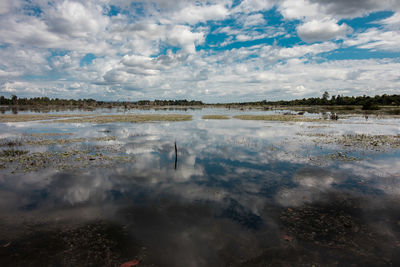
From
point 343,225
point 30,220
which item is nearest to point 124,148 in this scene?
point 30,220

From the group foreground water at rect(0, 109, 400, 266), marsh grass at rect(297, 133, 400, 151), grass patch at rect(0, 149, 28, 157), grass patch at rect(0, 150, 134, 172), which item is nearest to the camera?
foreground water at rect(0, 109, 400, 266)

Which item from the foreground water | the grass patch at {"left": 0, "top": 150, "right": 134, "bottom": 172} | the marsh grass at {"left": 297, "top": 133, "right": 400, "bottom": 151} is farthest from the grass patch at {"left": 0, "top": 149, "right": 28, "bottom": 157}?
the marsh grass at {"left": 297, "top": 133, "right": 400, "bottom": 151}

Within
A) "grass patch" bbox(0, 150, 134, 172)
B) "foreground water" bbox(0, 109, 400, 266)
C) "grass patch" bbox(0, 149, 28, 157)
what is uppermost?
"grass patch" bbox(0, 149, 28, 157)

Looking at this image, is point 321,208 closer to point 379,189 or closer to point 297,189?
point 297,189

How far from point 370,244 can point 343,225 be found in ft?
4.78

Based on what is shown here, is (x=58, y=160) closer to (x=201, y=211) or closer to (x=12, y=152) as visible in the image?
(x=12, y=152)

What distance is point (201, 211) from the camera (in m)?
12.2

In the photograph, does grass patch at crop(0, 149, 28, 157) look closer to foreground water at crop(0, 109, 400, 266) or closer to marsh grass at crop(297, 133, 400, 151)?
foreground water at crop(0, 109, 400, 266)

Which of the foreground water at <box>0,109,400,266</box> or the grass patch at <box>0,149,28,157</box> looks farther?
the grass patch at <box>0,149,28,157</box>

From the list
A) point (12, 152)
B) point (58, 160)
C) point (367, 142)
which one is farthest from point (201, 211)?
point (367, 142)

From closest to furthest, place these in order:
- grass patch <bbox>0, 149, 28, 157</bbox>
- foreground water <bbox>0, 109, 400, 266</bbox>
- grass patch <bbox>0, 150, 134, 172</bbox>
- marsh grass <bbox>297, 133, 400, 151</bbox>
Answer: foreground water <bbox>0, 109, 400, 266</bbox>
grass patch <bbox>0, 150, 134, 172</bbox>
grass patch <bbox>0, 149, 28, 157</bbox>
marsh grass <bbox>297, 133, 400, 151</bbox>

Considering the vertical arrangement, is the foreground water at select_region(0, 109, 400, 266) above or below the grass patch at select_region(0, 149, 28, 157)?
below

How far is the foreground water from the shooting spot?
8.73 metres

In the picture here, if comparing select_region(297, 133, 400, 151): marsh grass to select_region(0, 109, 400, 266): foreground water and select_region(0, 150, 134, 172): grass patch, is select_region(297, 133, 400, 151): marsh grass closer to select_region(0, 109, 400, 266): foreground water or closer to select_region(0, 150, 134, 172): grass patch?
select_region(0, 109, 400, 266): foreground water
